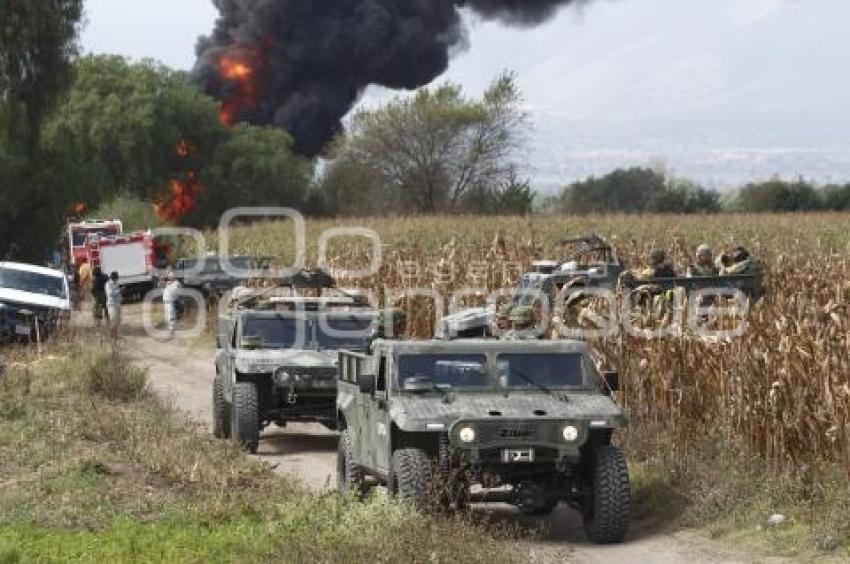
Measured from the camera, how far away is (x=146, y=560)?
38.3 ft

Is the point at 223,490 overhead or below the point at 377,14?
below

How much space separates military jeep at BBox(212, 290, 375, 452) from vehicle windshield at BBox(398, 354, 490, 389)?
15.5ft

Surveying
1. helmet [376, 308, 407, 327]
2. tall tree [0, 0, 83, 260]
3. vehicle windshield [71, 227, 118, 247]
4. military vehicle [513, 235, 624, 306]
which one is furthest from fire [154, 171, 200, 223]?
helmet [376, 308, 407, 327]

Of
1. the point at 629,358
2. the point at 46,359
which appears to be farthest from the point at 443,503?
the point at 46,359

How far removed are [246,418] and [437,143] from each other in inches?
Answer: 2588

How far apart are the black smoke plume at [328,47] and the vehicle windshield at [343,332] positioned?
39.7 metres

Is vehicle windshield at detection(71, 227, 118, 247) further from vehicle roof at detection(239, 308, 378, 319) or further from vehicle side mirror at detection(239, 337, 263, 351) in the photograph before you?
vehicle side mirror at detection(239, 337, 263, 351)

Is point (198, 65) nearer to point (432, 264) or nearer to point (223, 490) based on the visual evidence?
point (432, 264)

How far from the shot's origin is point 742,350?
15.3 metres

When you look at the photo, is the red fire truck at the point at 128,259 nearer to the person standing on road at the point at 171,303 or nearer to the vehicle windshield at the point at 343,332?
the person standing on road at the point at 171,303

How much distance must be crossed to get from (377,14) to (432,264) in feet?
111

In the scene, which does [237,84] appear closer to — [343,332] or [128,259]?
[128,259]

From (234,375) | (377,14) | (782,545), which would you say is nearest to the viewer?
(782,545)

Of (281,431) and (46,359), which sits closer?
(281,431)
